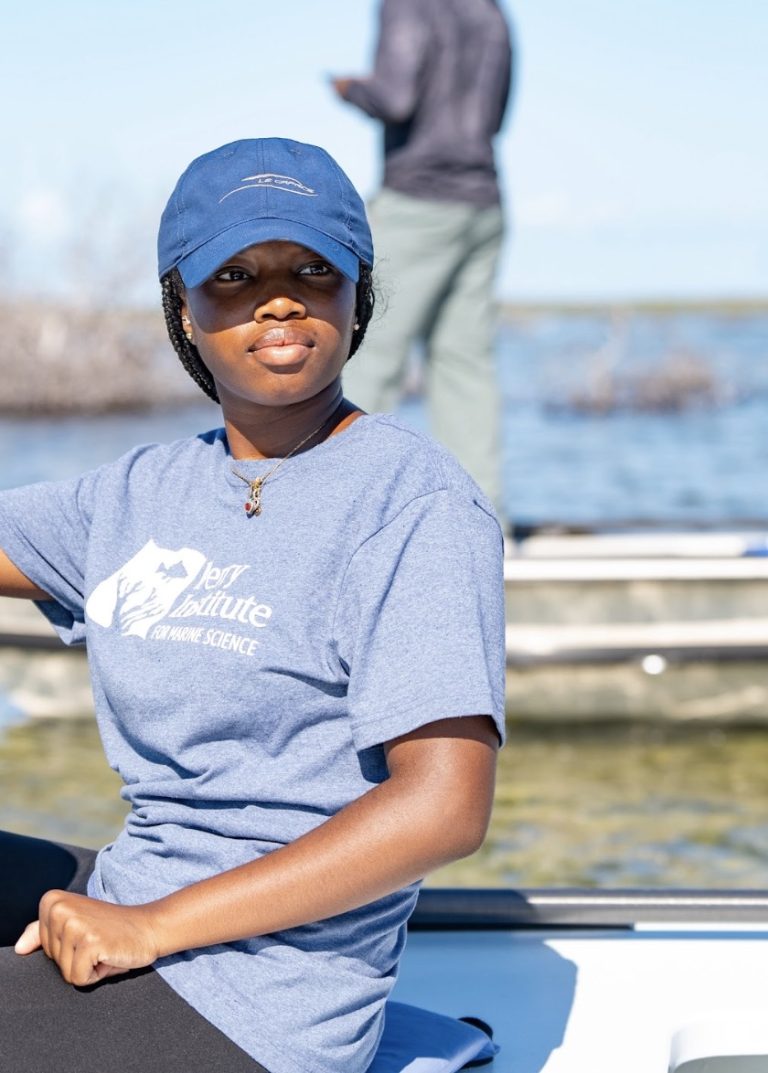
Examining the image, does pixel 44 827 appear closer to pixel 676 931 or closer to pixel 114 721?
pixel 676 931

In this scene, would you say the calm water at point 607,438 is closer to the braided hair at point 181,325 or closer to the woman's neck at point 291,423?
the braided hair at point 181,325

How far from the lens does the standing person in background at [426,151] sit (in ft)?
17.0

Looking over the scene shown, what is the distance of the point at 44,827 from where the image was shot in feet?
15.8

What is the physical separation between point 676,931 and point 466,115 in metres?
3.55

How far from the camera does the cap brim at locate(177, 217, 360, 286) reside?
164 cm

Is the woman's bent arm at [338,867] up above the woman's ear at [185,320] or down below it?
below

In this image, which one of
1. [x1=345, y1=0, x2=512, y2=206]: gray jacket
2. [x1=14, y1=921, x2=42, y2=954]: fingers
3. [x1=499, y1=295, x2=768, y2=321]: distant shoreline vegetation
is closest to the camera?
[x1=14, y1=921, x2=42, y2=954]: fingers

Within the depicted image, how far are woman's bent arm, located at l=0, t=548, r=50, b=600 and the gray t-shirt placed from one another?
0.77 ft

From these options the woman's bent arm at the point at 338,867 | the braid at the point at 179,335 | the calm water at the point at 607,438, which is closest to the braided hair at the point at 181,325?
the braid at the point at 179,335

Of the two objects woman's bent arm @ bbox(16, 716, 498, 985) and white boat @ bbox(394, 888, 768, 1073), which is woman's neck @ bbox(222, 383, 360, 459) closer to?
woman's bent arm @ bbox(16, 716, 498, 985)

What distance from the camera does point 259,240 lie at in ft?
5.37

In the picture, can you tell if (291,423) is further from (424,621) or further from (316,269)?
(424,621)

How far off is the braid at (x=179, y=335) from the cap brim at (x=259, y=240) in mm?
88

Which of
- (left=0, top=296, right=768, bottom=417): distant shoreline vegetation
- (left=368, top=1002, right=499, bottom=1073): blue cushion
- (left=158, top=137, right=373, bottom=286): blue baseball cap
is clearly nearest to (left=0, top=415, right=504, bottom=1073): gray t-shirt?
(left=368, top=1002, right=499, bottom=1073): blue cushion
